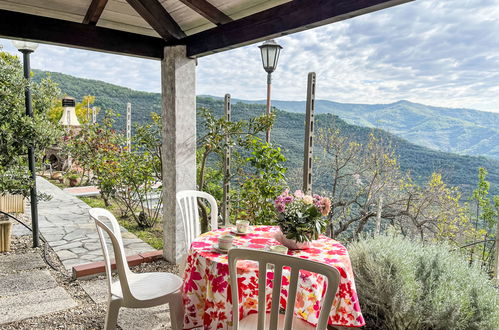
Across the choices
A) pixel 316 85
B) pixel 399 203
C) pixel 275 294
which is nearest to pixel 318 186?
pixel 399 203

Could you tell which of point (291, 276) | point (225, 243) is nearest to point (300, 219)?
point (225, 243)

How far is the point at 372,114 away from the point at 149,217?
3.78 meters

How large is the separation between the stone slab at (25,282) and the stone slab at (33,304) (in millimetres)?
79

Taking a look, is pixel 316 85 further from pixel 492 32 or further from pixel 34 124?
pixel 34 124

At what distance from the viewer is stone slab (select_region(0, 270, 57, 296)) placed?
3.01 meters

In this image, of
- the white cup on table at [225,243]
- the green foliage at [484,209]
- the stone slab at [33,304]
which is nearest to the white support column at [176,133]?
the stone slab at [33,304]

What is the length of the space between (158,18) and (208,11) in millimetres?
529

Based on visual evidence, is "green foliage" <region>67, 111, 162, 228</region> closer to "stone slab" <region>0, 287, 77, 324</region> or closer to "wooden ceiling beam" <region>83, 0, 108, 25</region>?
"wooden ceiling beam" <region>83, 0, 108, 25</region>

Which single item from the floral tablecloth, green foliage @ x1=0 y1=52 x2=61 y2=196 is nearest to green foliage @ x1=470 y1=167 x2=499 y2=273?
the floral tablecloth

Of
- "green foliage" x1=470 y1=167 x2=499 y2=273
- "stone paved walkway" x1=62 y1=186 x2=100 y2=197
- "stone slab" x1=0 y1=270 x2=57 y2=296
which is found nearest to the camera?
"stone slab" x1=0 y1=270 x2=57 y2=296

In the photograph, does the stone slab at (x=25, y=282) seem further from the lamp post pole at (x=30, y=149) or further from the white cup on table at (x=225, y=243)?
the white cup on table at (x=225, y=243)

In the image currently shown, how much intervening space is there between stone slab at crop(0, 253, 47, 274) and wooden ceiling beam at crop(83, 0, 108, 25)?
2540mm

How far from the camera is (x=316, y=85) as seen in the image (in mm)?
3090

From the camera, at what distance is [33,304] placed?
9.16 ft
